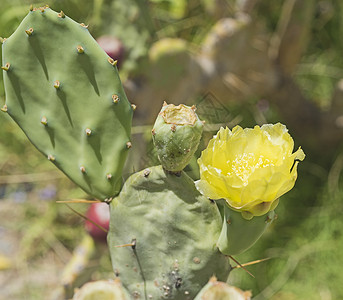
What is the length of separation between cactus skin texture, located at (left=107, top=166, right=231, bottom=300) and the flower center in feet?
0.34

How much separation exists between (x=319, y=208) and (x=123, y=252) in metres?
1.35

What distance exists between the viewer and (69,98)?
0.76 metres

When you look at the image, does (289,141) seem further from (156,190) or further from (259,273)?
(259,273)

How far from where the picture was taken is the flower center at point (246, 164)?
2.05 feet

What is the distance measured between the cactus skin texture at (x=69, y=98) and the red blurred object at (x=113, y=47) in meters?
0.81

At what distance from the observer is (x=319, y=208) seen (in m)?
1.95

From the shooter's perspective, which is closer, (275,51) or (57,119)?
(57,119)

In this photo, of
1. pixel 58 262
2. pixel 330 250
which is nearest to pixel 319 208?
pixel 330 250

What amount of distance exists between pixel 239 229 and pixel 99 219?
698 millimetres

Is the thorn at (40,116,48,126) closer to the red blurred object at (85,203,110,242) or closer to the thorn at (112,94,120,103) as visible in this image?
the thorn at (112,94,120,103)

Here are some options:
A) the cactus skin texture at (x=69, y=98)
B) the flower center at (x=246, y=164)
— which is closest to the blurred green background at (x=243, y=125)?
the cactus skin texture at (x=69, y=98)

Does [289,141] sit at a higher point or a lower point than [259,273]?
higher

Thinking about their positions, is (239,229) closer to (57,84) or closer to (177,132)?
(177,132)

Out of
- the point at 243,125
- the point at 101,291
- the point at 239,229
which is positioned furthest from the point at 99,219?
the point at 243,125
